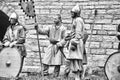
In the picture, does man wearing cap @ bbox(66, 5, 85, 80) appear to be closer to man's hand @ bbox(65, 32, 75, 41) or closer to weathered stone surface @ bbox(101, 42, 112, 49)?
man's hand @ bbox(65, 32, 75, 41)

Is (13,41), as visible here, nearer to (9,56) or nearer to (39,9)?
(9,56)

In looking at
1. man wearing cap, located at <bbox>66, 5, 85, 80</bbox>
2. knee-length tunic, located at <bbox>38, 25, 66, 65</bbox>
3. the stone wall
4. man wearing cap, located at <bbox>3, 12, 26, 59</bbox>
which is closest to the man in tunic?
knee-length tunic, located at <bbox>38, 25, 66, 65</bbox>

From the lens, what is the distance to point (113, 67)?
389 inches

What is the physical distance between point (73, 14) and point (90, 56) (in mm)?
2941

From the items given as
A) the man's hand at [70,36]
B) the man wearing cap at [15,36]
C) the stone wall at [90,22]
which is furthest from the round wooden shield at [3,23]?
the man's hand at [70,36]

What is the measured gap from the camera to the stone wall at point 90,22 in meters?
12.6

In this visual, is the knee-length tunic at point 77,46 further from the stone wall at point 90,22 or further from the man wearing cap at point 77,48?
the stone wall at point 90,22

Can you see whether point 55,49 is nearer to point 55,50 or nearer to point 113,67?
point 55,50

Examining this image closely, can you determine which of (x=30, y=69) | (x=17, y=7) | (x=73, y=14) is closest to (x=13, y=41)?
(x=73, y=14)

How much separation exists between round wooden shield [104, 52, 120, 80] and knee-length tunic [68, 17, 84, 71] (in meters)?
0.74

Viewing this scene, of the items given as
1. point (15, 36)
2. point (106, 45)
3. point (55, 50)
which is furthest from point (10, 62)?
point (106, 45)

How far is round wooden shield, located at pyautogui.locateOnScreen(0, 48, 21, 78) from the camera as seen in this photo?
34.1 ft

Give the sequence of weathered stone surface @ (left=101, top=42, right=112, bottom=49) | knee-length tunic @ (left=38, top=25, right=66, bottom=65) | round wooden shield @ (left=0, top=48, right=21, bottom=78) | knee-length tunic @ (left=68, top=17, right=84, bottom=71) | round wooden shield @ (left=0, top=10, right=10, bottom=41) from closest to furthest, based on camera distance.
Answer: knee-length tunic @ (left=68, top=17, right=84, bottom=71) < round wooden shield @ (left=0, top=48, right=21, bottom=78) < knee-length tunic @ (left=38, top=25, right=66, bottom=65) < weathered stone surface @ (left=101, top=42, right=112, bottom=49) < round wooden shield @ (left=0, top=10, right=10, bottom=41)

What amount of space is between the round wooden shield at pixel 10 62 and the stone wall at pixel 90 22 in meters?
2.40
